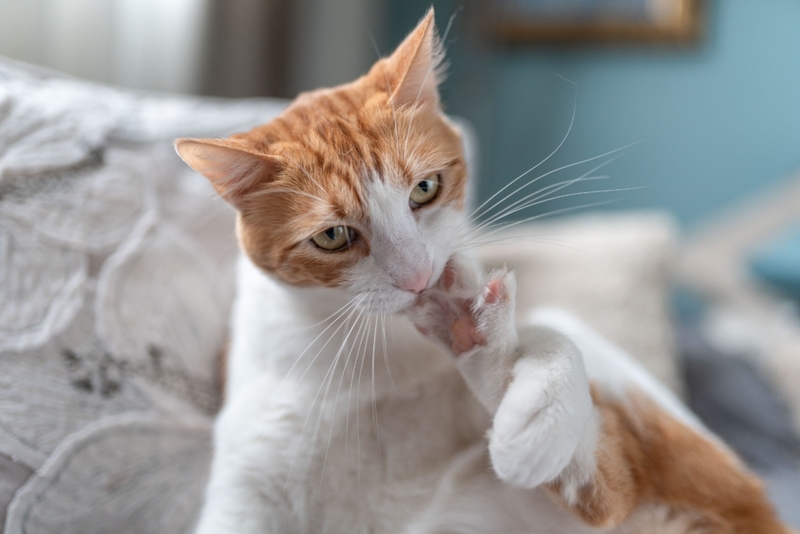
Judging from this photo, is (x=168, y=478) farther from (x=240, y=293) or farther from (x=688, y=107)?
(x=688, y=107)

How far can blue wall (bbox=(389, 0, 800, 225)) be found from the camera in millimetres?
2600

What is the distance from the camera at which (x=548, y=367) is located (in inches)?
28.1

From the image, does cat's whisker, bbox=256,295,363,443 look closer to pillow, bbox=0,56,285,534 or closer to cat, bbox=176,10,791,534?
cat, bbox=176,10,791,534

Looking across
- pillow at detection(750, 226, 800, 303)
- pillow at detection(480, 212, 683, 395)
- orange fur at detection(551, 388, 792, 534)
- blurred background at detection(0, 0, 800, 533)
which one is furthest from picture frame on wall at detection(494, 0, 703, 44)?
orange fur at detection(551, 388, 792, 534)

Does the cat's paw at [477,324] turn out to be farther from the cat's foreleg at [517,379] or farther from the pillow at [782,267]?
the pillow at [782,267]

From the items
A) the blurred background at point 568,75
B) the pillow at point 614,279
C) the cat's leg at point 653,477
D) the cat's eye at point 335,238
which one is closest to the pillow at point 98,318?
the cat's eye at point 335,238

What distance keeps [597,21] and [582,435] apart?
2568mm

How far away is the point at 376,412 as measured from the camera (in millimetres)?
924

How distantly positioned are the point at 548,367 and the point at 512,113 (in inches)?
100.0

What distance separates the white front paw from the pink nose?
17cm

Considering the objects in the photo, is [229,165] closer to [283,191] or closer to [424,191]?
[283,191]

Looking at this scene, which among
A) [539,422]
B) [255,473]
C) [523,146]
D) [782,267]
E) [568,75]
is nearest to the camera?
[539,422]

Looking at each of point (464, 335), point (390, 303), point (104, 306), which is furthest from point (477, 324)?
point (104, 306)

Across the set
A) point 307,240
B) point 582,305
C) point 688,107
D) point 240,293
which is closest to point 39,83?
point 240,293
